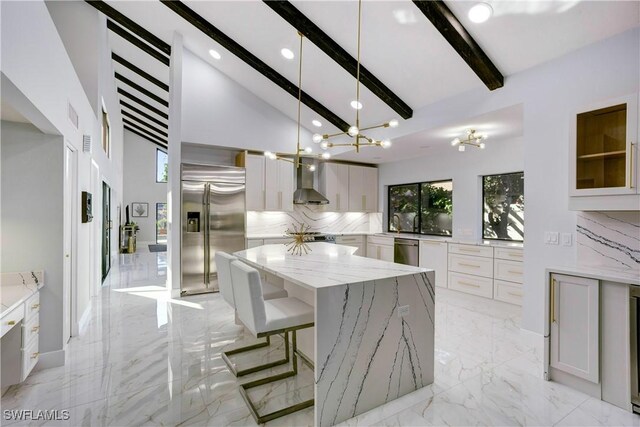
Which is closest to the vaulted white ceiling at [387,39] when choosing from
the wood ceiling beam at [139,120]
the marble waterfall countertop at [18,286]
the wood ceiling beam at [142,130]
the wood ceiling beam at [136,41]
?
the wood ceiling beam at [136,41]

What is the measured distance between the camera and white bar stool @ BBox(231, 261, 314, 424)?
77.2 inches

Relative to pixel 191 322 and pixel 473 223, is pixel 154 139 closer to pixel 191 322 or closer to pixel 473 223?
pixel 191 322

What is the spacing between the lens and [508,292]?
4.14 m

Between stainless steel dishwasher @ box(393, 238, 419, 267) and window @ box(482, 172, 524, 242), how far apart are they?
45.1 inches

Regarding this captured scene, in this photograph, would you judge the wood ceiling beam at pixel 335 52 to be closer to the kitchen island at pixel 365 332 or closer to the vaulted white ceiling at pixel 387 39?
the vaulted white ceiling at pixel 387 39

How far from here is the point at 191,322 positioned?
148 inches

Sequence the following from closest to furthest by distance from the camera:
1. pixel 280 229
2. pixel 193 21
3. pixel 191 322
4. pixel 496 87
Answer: pixel 496 87
pixel 191 322
pixel 193 21
pixel 280 229

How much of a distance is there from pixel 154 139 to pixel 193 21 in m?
9.09

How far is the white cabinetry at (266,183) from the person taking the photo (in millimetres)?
5516

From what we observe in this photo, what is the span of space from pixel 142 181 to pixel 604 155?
13.4 metres

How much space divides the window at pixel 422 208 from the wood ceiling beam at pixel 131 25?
Result: 509cm

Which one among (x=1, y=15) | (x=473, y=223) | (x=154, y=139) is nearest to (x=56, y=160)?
(x=1, y=15)

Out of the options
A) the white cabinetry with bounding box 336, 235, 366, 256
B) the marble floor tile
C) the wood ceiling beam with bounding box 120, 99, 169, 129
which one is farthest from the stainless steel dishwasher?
the wood ceiling beam with bounding box 120, 99, 169, 129

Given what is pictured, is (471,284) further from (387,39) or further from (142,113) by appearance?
(142,113)
